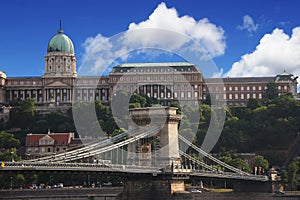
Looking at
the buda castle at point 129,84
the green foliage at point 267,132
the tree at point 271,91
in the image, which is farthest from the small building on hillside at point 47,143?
the tree at point 271,91

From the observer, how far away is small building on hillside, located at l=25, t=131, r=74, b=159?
88375mm

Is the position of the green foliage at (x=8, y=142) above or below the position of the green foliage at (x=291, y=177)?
above

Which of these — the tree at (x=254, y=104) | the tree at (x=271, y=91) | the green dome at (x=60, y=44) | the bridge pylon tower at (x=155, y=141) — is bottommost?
the bridge pylon tower at (x=155, y=141)

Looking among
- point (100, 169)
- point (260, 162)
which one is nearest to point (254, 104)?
point (260, 162)

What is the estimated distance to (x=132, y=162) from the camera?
175 feet

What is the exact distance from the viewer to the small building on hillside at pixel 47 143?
8838 centimetres

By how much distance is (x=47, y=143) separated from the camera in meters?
89.1

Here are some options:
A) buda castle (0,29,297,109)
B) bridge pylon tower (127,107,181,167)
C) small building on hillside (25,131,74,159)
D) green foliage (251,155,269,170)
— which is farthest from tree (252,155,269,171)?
buda castle (0,29,297,109)

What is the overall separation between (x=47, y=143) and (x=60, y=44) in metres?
47.1

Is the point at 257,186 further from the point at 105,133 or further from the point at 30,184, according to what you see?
the point at 105,133

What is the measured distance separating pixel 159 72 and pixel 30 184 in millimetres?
56743

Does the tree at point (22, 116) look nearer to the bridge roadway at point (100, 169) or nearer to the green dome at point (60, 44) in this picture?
the green dome at point (60, 44)

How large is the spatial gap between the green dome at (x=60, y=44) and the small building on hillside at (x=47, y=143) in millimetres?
44573

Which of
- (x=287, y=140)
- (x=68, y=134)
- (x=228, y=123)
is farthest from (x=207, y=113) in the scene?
(x=68, y=134)
